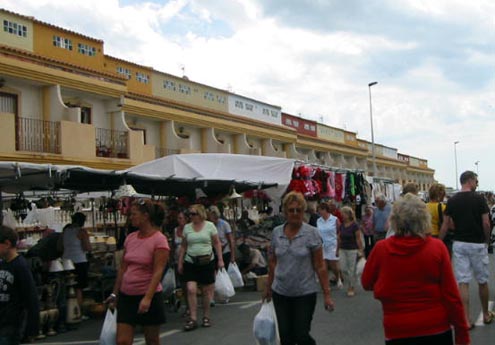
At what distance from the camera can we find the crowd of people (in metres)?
3.72

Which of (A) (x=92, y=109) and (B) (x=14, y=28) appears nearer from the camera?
(B) (x=14, y=28)

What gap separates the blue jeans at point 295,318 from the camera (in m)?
4.98

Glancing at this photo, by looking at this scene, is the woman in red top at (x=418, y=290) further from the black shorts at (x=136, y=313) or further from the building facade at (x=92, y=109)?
the building facade at (x=92, y=109)

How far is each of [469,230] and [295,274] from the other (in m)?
2.86

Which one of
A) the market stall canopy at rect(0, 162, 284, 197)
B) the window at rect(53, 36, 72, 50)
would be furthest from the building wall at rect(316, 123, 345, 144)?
the market stall canopy at rect(0, 162, 284, 197)

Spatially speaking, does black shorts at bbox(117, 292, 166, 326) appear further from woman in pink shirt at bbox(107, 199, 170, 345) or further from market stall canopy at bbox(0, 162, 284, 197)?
market stall canopy at bbox(0, 162, 284, 197)

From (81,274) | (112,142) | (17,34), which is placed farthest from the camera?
(112,142)

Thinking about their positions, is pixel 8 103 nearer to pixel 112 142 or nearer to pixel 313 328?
pixel 112 142

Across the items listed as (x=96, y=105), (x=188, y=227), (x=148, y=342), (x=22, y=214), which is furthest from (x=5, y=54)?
(x=148, y=342)

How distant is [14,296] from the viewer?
14.8ft

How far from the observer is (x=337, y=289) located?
37.0ft

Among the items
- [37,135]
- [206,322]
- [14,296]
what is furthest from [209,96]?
[14,296]

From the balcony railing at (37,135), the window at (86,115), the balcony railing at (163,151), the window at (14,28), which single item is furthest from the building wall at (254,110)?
the balcony railing at (37,135)

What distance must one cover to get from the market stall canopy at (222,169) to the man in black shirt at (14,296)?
7.16m
